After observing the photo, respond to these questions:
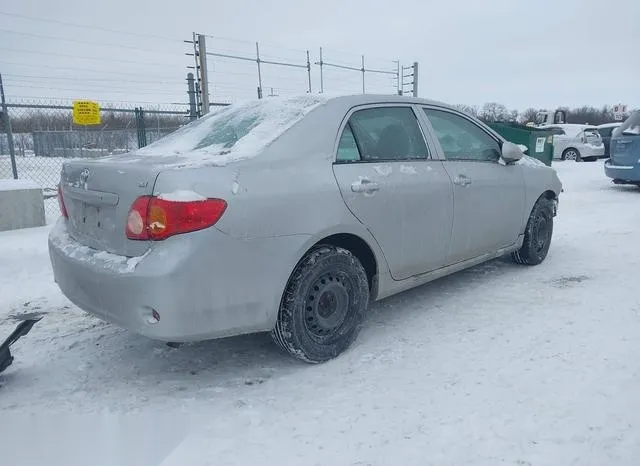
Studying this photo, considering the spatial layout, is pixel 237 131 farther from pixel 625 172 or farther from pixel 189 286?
pixel 625 172

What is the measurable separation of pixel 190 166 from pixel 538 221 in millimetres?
3717

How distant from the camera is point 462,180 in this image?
13.3 feet

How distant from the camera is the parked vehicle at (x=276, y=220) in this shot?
260 centimetres

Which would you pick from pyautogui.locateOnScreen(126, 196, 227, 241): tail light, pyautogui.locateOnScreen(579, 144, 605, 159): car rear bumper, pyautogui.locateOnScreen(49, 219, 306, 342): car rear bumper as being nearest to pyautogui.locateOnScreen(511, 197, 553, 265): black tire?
pyautogui.locateOnScreen(49, 219, 306, 342): car rear bumper

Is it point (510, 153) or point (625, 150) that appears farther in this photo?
point (625, 150)

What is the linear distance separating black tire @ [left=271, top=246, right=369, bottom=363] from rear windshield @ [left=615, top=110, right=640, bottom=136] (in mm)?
9521

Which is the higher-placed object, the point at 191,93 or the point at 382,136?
the point at 191,93

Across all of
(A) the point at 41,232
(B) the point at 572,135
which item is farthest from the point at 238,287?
(B) the point at 572,135

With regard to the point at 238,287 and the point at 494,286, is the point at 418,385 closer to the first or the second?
the point at 238,287

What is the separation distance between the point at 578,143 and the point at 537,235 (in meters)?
16.9

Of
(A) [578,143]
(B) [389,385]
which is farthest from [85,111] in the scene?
(A) [578,143]

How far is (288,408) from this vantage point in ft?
8.84

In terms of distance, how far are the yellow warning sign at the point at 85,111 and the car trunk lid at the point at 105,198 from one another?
18.9ft

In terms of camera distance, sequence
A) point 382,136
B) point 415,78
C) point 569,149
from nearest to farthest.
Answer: point 382,136 → point 415,78 → point 569,149
